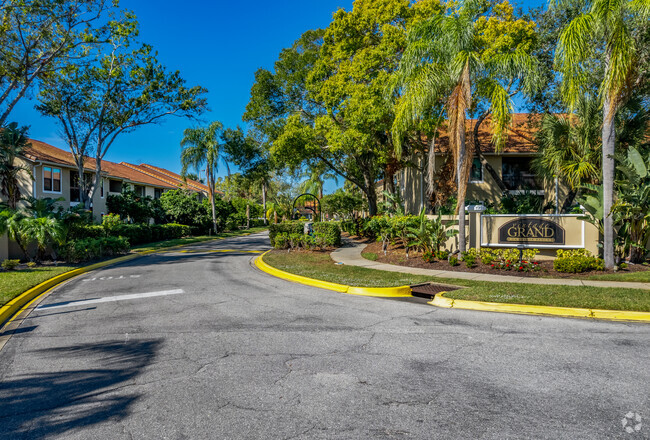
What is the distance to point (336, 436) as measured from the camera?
308 centimetres

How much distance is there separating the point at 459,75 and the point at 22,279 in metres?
14.0

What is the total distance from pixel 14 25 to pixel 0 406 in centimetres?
1692

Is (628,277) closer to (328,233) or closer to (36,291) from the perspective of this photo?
(328,233)

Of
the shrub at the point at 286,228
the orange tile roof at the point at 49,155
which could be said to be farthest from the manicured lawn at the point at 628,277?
the orange tile roof at the point at 49,155

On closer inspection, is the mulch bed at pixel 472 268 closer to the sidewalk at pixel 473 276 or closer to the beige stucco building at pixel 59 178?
the sidewalk at pixel 473 276

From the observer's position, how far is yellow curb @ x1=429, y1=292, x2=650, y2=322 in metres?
6.48

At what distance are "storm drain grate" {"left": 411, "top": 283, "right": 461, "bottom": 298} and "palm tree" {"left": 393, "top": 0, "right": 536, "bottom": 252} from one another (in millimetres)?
3843

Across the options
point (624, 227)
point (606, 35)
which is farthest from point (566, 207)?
point (606, 35)

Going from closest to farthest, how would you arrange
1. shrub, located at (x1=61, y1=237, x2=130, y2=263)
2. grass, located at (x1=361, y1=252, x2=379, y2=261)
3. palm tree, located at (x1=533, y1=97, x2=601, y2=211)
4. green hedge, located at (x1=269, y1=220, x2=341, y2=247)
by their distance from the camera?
shrub, located at (x1=61, y1=237, x2=130, y2=263) → grass, located at (x1=361, y1=252, x2=379, y2=261) → palm tree, located at (x1=533, y1=97, x2=601, y2=211) → green hedge, located at (x1=269, y1=220, x2=341, y2=247)

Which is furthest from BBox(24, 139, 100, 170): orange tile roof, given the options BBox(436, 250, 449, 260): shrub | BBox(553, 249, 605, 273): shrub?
BBox(553, 249, 605, 273): shrub

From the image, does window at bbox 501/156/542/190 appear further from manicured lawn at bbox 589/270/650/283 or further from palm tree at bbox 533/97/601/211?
manicured lawn at bbox 589/270/650/283

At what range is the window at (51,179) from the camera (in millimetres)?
27188

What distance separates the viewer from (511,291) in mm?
8336

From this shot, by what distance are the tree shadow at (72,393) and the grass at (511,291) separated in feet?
19.0
